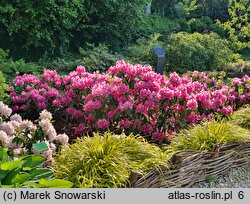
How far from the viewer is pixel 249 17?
1742 cm

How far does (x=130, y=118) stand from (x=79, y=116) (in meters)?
0.67

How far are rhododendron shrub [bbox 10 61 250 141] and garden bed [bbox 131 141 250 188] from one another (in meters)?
0.63

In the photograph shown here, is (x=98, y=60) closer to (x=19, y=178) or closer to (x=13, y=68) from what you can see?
(x=13, y=68)

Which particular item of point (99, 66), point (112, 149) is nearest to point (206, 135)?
point (112, 149)

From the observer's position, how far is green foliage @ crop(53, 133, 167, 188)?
414 cm

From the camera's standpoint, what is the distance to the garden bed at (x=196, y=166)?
444 centimetres

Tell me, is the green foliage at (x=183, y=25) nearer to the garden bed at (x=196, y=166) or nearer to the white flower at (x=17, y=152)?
the garden bed at (x=196, y=166)

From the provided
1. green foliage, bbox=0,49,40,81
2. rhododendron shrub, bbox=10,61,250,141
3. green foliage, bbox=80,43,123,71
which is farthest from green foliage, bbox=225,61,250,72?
rhododendron shrub, bbox=10,61,250,141

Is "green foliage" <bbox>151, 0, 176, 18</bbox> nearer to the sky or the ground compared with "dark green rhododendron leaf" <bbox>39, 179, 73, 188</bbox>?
nearer to the sky

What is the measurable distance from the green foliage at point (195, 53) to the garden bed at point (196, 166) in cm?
578

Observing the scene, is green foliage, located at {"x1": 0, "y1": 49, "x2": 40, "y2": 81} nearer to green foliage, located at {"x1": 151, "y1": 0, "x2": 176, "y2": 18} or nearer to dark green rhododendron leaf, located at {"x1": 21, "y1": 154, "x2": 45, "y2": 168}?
dark green rhododendron leaf, located at {"x1": 21, "y1": 154, "x2": 45, "y2": 168}

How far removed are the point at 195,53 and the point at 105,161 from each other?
24.9ft

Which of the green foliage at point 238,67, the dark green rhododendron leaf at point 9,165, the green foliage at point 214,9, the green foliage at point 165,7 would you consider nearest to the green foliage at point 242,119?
the dark green rhododendron leaf at point 9,165
